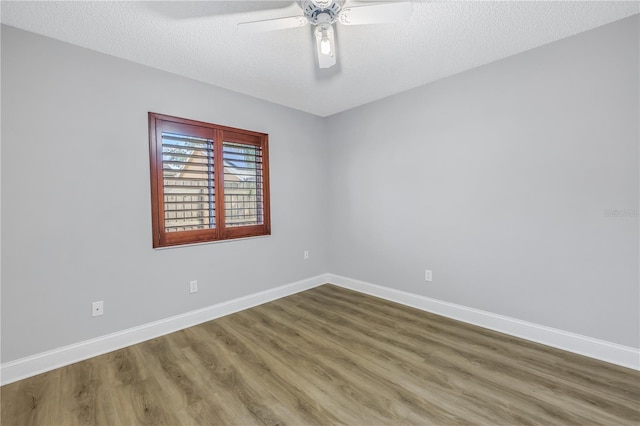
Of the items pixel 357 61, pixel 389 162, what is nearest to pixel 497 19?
pixel 357 61

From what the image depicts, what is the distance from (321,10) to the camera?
5.38 ft

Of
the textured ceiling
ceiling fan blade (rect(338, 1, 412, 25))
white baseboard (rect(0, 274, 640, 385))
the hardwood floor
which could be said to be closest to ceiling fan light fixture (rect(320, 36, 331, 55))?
ceiling fan blade (rect(338, 1, 412, 25))

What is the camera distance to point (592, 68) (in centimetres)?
209

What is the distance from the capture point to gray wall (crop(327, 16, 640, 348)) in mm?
2021

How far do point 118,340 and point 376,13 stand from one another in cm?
315

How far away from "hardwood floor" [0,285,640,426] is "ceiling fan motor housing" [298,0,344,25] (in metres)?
2.37

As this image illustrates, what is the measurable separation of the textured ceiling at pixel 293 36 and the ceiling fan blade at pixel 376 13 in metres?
0.19

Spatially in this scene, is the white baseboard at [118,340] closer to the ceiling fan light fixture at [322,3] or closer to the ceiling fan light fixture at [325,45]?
the ceiling fan light fixture at [325,45]

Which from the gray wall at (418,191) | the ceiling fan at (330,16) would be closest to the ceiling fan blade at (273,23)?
the ceiling fan at (330,16)

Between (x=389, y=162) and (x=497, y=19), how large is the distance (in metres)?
1.68

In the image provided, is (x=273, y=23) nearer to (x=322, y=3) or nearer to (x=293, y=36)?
(x=322, y=3)

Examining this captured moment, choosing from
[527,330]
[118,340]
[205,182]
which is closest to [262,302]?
[118,340]

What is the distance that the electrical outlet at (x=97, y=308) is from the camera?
2.26 meters

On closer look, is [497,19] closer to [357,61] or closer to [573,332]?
[357,61]
